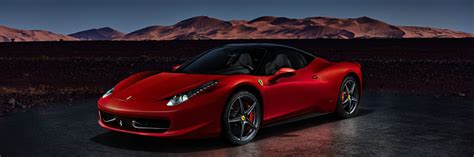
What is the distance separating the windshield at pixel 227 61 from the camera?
23.8 feet

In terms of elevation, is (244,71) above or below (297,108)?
above

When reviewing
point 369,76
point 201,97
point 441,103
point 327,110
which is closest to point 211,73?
point 201,97

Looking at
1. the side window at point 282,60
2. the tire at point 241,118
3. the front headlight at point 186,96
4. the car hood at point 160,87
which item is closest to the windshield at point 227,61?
the side window at point 282,60

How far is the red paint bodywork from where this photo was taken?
618 centimetres

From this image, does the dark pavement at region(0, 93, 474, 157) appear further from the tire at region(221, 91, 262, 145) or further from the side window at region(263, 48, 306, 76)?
the side window at region(263, 48, 306, 76)

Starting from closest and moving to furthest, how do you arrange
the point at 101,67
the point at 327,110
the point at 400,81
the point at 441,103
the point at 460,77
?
the point at 327,110 → the point at 441,103 → the point at 400,81 → the point at 460,77 → the point at 101,67

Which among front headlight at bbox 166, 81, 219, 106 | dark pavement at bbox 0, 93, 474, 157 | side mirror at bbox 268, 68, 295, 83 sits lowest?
dark pavement at bbox 0, 93, 474, 157

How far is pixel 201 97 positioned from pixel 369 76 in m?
13.9

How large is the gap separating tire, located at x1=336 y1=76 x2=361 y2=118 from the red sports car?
0.05m

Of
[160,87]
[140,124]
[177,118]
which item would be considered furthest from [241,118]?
[140,124]

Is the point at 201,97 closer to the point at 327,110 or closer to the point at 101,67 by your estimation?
the point at 327,110

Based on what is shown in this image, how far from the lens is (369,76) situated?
1928 centimetres

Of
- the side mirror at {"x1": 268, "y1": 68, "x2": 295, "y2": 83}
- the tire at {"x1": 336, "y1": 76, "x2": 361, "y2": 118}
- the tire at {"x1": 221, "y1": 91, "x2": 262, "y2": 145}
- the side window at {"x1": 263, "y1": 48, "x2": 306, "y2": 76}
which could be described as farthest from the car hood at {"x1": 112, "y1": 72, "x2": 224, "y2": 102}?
the tire at {"x1": 336, "y1": 76, "x2": 361, "y2": 118}

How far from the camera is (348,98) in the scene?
8.80 metres
